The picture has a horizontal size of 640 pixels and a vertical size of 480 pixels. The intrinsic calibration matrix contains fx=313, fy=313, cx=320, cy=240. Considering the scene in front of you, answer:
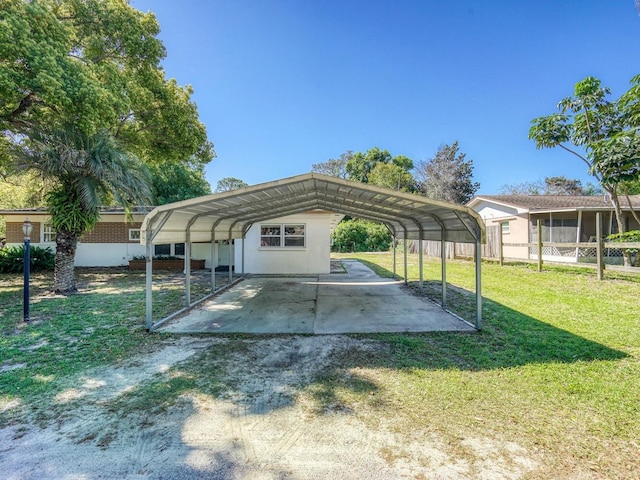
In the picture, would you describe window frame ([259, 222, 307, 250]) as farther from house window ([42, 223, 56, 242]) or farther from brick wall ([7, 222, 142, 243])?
house window ([42, 223, 56, 242])

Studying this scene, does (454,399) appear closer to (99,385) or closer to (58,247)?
(99,385)

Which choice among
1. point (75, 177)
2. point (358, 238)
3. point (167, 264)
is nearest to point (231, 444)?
point (75, 177)

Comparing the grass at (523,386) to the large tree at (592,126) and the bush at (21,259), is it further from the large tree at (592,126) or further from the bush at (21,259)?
the bush at (21,259)

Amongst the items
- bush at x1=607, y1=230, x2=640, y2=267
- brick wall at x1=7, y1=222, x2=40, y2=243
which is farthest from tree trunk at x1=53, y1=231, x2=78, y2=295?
bush at x1=607, y1=230, x2=640, y2=267

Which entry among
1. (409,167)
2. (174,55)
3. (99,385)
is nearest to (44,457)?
(99,385)

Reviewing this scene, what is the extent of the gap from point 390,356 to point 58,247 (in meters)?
10.5

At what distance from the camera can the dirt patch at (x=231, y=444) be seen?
7.72 feet

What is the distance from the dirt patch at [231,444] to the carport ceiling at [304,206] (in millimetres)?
3025

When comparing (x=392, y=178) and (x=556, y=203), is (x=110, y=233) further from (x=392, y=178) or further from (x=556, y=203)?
(x=392, y=178)

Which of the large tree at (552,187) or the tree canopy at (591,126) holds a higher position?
the large tree at (552,187)

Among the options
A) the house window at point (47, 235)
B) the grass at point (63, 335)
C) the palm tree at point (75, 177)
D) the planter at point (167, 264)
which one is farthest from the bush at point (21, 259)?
the palm tree at point (75, 177)

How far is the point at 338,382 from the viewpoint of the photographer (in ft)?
12.5

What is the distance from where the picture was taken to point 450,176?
3606cm

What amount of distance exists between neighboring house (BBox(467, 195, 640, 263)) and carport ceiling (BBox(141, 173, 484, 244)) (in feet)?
31.8
